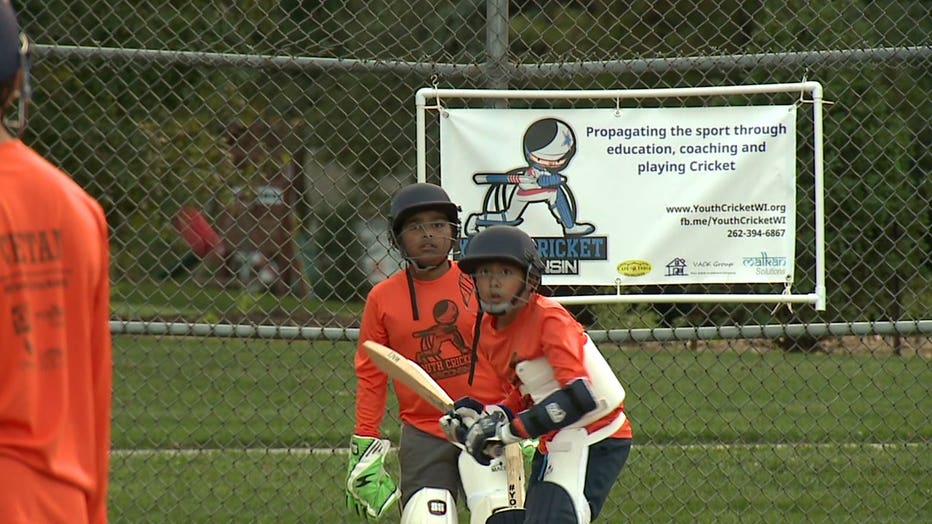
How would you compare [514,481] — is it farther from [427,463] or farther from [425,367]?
[425,367]

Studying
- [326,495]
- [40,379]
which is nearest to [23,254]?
[40,379]

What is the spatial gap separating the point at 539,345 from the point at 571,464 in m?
0.44

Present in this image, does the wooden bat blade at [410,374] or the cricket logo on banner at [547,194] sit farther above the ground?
the cricket logo on banner at [547,194]

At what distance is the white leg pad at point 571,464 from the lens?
480 centimetres

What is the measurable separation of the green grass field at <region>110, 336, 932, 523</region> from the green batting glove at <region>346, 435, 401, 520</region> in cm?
100

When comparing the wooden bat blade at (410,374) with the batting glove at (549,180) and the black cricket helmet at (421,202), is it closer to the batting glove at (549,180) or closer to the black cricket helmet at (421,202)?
the black cricket helmet at (421,202)

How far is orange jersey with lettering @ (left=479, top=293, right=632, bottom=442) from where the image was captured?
4.70 metres

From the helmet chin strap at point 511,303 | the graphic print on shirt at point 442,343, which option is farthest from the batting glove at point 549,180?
the helmet chin strap at point 511,303

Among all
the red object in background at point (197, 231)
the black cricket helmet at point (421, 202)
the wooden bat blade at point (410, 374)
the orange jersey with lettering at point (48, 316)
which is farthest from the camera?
the red object in background at point (197, 231)

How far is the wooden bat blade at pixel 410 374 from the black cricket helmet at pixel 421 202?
60 centimetres

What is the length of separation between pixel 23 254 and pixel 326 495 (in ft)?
15.4

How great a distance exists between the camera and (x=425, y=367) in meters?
5.49

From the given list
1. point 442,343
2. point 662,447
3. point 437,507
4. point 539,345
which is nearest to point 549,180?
point 442,343

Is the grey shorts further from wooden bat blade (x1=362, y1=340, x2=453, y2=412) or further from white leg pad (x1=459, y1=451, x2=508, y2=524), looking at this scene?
wooden bat blade (x1=362, y1=340, x2=453, y2=412)
